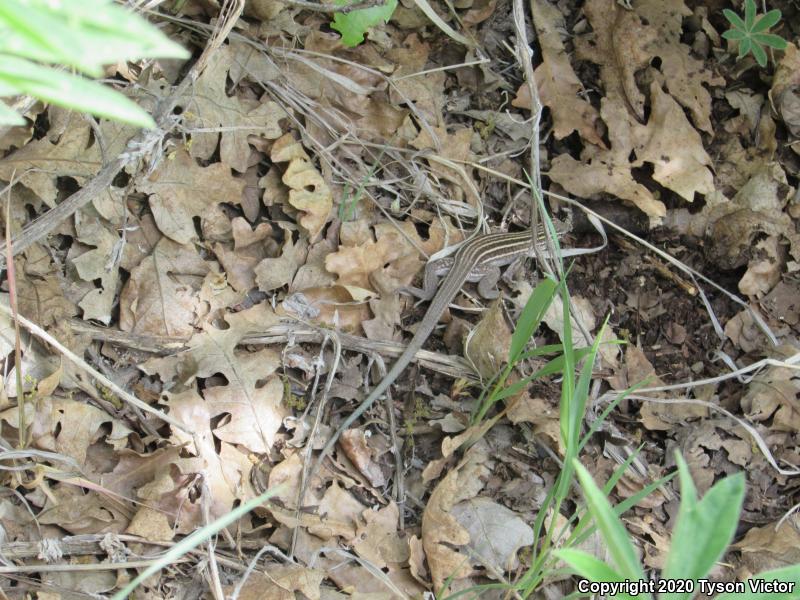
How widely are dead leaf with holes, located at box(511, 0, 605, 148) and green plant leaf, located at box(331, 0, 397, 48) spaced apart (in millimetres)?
1241

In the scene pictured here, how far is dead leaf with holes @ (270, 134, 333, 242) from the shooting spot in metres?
3.64

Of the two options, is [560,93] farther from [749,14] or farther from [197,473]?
[197,473]

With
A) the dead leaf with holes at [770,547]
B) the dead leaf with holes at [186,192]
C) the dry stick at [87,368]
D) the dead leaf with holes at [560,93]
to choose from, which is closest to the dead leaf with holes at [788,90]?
the dead leaf with holes at [560,93]

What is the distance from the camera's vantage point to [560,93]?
443 centimetres

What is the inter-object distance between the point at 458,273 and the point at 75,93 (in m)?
3.13

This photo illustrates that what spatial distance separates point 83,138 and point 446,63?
2349 mm

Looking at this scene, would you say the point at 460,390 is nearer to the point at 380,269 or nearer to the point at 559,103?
the point at 380,269

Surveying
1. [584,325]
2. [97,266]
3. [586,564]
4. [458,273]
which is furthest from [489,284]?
[586,564]

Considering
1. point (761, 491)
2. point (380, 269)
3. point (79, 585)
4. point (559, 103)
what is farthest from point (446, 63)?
point (79, 585)

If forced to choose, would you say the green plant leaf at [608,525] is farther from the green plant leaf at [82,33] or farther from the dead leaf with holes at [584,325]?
the dead leaf with holes at [584,325]

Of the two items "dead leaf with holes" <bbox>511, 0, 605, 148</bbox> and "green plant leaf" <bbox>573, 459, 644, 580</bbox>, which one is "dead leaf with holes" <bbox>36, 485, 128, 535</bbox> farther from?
"dead leaf with holes" <bbox>511, 0, 605, 148</bbox>

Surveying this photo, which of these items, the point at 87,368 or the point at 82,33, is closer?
the point at 82,33

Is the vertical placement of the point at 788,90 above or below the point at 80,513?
above

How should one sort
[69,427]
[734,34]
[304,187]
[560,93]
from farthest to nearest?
[560,93] → [734,34] → [304,187] → [69,427]
